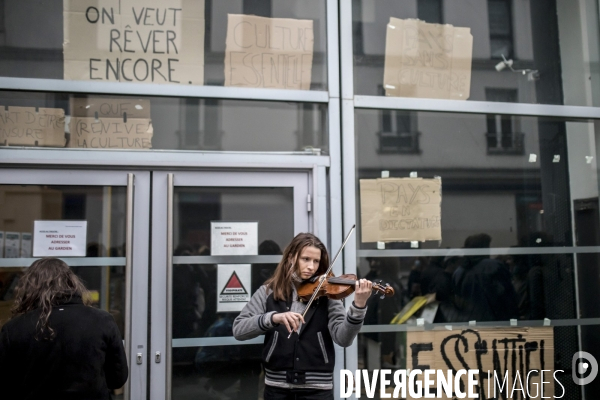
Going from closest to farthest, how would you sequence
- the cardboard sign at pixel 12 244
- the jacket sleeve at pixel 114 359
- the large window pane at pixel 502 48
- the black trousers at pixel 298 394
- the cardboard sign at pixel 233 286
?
the jacket sleeve at pixel 114 359, the black trousers at pixel 298 394, the cardboard sign at pixel 12 244, the cardboard sign at pixel 233 286, the large window pane at pixel 502 48

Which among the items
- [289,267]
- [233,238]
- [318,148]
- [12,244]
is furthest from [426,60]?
[12,244]

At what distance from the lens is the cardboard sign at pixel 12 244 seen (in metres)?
3.97

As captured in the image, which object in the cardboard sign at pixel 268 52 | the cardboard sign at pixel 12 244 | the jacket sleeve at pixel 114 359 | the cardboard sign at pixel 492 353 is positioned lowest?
the cardboard sign at pixel 492 353

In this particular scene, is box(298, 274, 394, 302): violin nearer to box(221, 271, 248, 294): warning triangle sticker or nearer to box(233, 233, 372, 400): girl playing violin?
box(233, 233, 372, 400): girl playing violin

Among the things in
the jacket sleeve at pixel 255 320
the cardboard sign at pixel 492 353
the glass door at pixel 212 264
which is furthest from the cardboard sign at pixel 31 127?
the cardboard sign at pixel 492 353

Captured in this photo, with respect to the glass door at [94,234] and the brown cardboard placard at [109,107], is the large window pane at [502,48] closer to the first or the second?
the brown cardboard placard at [109,107]

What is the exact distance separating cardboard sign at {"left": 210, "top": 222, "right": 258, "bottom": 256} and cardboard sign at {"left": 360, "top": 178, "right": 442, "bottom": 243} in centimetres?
89

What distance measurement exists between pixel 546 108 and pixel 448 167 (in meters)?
1.08

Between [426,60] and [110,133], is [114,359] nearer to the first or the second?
[110,133]

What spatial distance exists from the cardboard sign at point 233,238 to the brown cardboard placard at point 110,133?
32.5 inches

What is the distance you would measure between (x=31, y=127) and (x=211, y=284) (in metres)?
1.75

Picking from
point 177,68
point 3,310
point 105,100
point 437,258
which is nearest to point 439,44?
point 437,258

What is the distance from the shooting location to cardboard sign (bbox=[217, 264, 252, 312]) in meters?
4.20

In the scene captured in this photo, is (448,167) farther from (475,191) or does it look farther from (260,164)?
(260,164)
